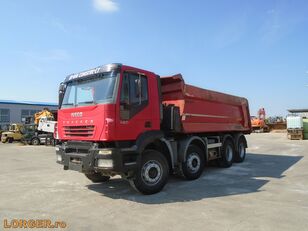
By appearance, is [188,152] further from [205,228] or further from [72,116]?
[205,228]

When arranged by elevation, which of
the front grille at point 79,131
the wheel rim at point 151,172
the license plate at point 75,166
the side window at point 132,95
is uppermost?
the side window at point 132,95

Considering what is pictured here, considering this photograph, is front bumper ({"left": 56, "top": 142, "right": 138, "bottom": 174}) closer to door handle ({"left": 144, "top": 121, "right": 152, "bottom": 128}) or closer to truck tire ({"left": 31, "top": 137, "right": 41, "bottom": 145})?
door handle ({"left": 144, "top": 121, "right": 152, "bottom": 128})

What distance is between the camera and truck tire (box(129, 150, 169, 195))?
7.45 meters

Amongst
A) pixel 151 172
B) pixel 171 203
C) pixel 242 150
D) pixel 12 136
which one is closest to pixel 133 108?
pixel 151 172

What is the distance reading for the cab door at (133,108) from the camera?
23.4 feet

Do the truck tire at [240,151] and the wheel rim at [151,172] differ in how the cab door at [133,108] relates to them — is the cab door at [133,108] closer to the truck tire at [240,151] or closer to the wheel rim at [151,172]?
the wheel rim at [151,172]

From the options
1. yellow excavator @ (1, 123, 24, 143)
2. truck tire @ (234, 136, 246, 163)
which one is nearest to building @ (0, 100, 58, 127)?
yellow excavator @ (1, 123, 24, 143)

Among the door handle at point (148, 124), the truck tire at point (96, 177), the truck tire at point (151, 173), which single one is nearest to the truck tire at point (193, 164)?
the truck tire at point (151, 173)

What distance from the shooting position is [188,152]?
9.48 m

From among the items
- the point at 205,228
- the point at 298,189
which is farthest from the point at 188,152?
the point at 205,228

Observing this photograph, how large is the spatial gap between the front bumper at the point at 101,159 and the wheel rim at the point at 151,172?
50 cm

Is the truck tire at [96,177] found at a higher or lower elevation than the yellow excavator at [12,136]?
lower

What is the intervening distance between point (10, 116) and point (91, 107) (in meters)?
56.5

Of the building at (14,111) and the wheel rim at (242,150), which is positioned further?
the building at (14,111)
